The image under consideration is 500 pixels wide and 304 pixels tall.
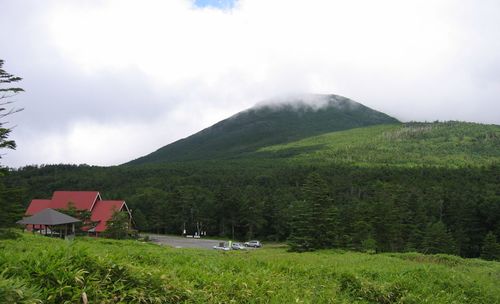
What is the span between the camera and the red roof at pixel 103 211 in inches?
1596

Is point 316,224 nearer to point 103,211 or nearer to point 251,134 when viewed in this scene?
point 103,211

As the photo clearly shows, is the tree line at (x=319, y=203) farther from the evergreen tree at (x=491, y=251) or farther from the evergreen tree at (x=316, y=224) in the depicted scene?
the evergreen tree at (x=491, y=251)

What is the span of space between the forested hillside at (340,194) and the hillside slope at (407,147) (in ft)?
1.20

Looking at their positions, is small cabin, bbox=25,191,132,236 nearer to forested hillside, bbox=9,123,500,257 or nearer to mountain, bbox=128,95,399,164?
forested hillside, bbox=9,123,500,257

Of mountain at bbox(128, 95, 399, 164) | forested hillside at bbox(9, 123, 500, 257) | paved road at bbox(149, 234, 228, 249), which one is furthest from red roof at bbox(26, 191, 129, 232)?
mountain at bbox(128, 95, 399, 164)

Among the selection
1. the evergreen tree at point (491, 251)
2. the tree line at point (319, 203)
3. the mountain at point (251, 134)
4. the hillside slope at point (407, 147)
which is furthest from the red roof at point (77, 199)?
the mountain at point (251, 134)

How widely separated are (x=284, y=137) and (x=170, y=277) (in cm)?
14978

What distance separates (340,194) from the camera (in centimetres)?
5981

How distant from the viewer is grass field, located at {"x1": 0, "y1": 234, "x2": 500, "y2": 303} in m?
3.38

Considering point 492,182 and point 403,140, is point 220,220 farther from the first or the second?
point 403,140

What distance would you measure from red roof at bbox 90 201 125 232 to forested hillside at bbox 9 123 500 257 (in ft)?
35.8

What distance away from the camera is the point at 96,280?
364 centimetres

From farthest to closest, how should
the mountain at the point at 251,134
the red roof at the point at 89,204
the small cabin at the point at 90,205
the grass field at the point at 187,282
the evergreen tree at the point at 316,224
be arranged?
the mountain at the point at 251,134 → the red roof at the point at 89,204 → the small cabin at the point at 90,205 → the evergreen tree at the point at 316,224 → the grass field at the point at 187,282

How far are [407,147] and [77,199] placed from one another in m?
91.1
